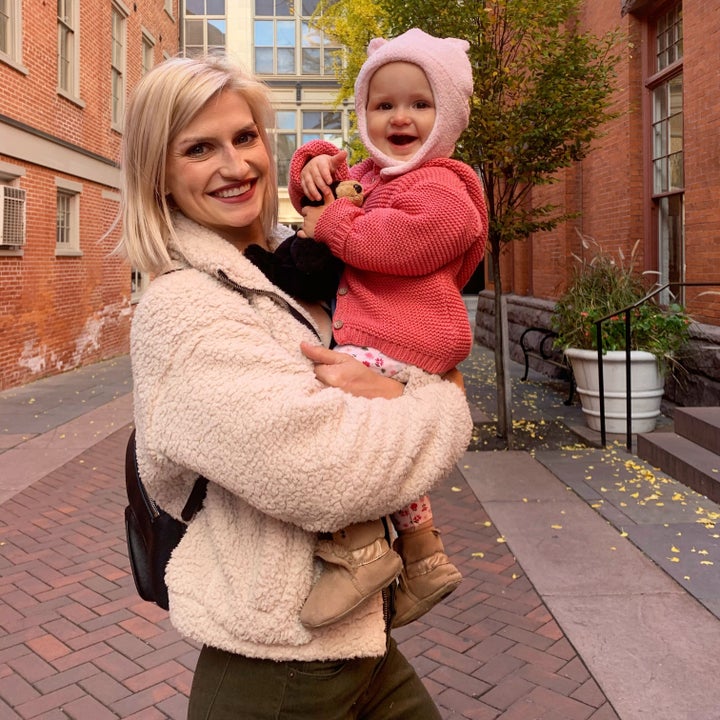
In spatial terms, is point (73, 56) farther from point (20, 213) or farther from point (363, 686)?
point (363, 686)

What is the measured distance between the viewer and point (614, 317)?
8047mm

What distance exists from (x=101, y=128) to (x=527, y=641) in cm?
1499

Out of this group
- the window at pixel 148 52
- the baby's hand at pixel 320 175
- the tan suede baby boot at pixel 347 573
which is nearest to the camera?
the tan suede baby boot at pixel 347 573

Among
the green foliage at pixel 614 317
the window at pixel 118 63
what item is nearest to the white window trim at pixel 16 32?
the window at pixel 118 63

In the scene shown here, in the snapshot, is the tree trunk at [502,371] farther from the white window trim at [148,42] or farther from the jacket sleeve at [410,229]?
the white window trim at [148,42]

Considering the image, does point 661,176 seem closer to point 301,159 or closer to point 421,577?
point 301,159

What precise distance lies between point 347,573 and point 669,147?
9.35m

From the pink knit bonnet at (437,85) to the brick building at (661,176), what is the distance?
20.8ft

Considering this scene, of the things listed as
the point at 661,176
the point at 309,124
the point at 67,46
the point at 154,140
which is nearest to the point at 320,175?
the point at 154,140

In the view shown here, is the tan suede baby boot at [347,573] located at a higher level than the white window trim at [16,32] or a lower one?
lower

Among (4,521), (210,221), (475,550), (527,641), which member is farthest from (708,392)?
(210,221)

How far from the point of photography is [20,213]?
449 inches

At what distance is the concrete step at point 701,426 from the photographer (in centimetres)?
608

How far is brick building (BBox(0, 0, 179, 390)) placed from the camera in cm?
1134
